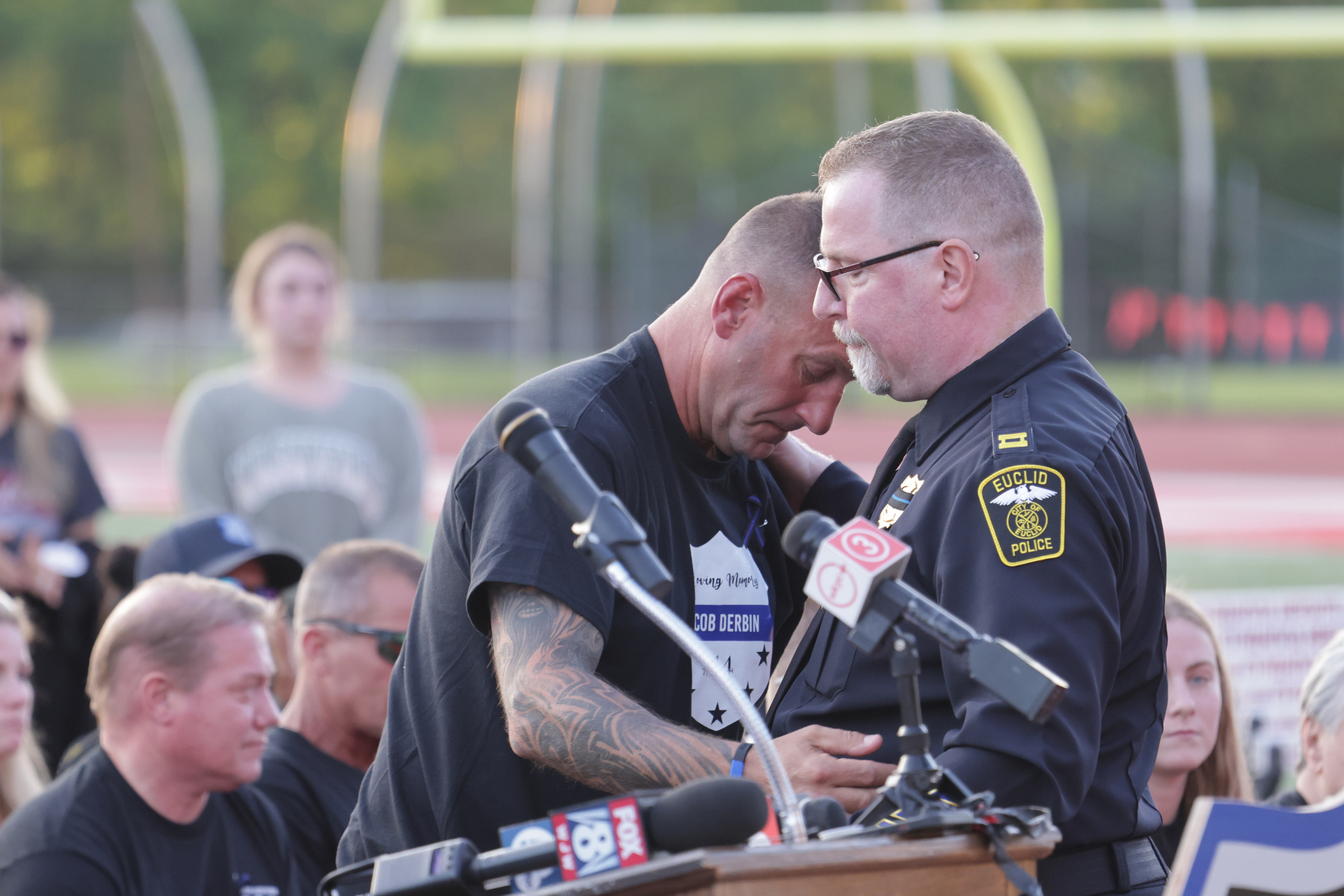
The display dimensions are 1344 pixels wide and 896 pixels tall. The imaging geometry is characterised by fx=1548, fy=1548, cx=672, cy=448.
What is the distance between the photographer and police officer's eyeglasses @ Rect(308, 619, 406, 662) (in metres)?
4.20

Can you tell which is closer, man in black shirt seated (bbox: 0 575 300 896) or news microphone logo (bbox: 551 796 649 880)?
news microphone logo (bbox: 551 796 649 880)

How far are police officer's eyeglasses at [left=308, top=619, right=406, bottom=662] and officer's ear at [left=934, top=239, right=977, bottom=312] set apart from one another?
7.03 ft

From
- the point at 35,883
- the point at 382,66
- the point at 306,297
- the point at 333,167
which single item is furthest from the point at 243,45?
the point at 35,883

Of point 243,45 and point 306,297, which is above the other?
point 243,45

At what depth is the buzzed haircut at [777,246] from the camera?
9.52 feet

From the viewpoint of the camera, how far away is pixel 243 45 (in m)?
38.8

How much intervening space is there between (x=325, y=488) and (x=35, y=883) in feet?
9.25

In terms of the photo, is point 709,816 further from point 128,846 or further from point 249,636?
point 249,636

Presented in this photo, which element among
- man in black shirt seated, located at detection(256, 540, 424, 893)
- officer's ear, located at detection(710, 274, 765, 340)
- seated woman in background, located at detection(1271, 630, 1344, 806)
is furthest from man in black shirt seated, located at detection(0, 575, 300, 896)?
seated woman in background, located at detection(1271, 630, 1344, 806)

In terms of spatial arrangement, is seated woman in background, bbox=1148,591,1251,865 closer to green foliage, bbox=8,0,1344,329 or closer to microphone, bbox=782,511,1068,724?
microphone, bbox=782,511,1068,724

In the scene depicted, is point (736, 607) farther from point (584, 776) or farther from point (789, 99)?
point (789, 99)

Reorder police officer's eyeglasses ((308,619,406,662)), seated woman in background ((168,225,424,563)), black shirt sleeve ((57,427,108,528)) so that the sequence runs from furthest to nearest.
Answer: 1. black shirt sleeve ((57,427,108,528))
2. seated woman in background ((168,225,424,563))
3. police officer's eyeglasses ((308,619,406,662))

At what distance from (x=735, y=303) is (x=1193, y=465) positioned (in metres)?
19.5

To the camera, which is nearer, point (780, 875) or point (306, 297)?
point (780, 875)
